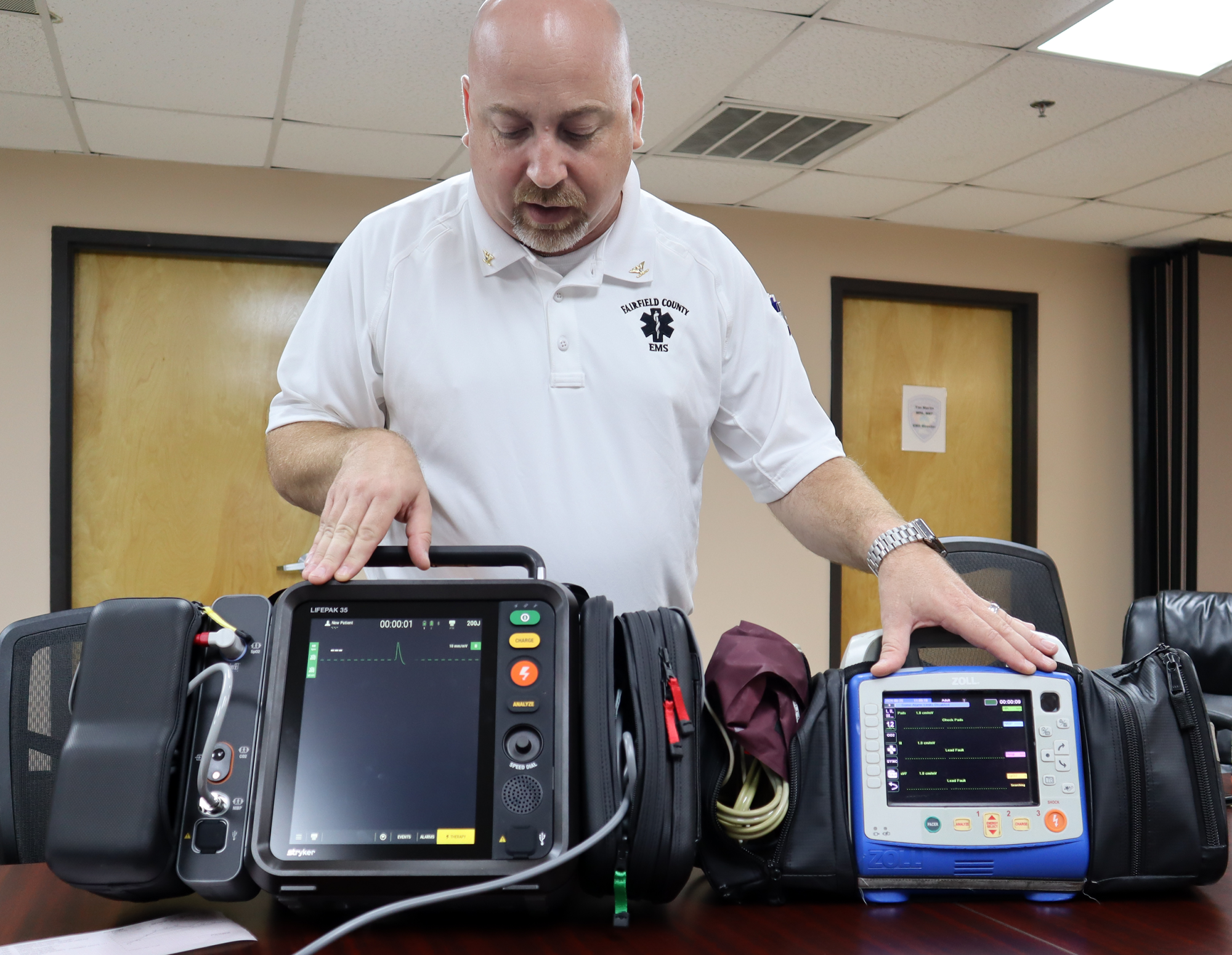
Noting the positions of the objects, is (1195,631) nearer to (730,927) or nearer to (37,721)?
(730,927)

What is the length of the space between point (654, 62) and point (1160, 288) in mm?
3259

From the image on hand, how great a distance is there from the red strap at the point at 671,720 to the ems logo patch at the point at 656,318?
1.75 feet

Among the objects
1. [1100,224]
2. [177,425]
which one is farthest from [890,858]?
[1100,224]

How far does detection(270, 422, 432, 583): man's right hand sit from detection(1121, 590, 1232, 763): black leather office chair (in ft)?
8.90

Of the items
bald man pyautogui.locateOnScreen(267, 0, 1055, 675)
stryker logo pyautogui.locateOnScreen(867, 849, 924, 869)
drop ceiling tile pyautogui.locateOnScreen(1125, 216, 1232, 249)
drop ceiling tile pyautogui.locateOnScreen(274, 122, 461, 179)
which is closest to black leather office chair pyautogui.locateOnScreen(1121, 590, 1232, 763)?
drop ceiling tile pyautogui.locateOnScreen(1125, 216, 1232, 249)

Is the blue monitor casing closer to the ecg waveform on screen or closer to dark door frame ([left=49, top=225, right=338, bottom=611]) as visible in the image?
the ecg waveform on screen

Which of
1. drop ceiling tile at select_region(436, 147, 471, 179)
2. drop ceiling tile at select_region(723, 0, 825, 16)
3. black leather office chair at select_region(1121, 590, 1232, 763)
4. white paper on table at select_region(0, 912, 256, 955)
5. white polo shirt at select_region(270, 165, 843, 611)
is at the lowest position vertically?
black leather office chair at select_region(1121, 590, 1232, 763)

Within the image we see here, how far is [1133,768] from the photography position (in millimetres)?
826

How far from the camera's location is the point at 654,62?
114 inches

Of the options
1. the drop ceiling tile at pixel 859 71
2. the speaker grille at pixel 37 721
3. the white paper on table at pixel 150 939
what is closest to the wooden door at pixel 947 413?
the drop ceiling tile at pixel 859 71

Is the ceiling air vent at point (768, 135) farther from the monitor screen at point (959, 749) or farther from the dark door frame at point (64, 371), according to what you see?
the monitor screen at point (959, 749)

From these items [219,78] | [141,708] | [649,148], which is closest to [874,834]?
[141,708]

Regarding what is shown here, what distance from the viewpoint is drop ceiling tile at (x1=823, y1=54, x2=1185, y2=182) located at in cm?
297

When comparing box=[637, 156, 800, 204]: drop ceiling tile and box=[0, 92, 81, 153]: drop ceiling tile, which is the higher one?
box=[637, 156, 800, 204]: drop ceiling tile
